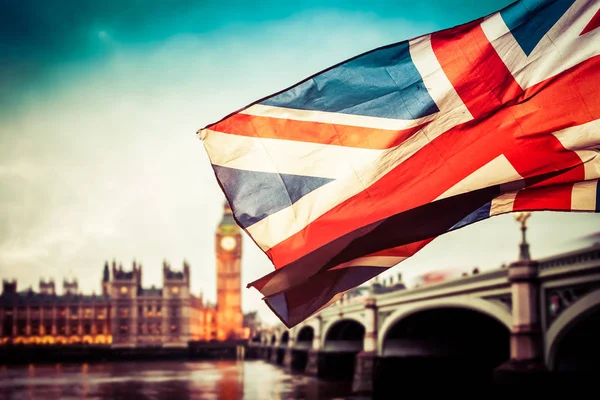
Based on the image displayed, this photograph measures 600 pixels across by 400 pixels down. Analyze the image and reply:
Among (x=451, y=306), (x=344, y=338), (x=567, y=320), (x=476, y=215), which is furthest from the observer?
(x=344, y=338)

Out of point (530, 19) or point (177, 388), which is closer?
point (530, 19)

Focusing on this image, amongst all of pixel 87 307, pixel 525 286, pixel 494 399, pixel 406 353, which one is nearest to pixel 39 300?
pixel 87 307

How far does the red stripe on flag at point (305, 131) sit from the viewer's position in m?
5.36

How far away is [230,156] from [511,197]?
2.46 metres

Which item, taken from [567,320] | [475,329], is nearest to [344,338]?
[475,329]

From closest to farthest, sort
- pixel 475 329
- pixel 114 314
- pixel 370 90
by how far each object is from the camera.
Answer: pixel 370 90 → pixel 475 329 → pixel 114 314

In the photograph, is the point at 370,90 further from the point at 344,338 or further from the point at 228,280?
the point at 228,280

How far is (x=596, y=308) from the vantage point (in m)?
16.7

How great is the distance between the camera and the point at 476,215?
18.4ft

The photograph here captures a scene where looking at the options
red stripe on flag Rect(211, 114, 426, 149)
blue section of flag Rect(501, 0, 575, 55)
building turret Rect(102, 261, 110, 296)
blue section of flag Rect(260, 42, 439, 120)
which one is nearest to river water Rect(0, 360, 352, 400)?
red stripe on flag Rect(211, 114, 426, 149)

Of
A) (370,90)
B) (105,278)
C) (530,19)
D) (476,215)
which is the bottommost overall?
(105,278)

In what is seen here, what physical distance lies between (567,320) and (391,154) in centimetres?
1509

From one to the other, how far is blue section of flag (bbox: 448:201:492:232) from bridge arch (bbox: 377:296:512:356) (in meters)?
16.5

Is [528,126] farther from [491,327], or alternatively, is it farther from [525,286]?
[491,327]
